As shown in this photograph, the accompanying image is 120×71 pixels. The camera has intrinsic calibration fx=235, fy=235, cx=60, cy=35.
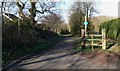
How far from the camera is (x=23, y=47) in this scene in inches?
715

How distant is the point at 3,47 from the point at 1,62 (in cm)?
369

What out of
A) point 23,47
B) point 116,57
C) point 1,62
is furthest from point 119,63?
point 23,47

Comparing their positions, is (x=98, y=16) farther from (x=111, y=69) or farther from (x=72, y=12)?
(x=111, y=69)

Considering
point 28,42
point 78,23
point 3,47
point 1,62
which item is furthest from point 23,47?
point 78,23

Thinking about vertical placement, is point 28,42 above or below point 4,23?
below

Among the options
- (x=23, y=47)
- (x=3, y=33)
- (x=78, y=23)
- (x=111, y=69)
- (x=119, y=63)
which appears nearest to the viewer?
(x=111, y=69)

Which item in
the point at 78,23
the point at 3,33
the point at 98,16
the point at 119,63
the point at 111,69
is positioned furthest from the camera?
the point at 98,16

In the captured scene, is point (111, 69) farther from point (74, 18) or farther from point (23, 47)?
point (74, 18)

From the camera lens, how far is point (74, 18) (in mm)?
51500

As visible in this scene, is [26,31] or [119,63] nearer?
[119,63]

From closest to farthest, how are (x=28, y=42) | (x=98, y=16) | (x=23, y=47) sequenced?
(x=23, y=47)
(x=28, y=42)
(x=98, y=16)

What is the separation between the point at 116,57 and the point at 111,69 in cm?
301

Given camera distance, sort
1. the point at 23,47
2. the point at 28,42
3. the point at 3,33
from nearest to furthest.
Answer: the point at 3,33, the point at 23,47, the point at 28,42

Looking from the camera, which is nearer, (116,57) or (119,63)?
(119,63)
